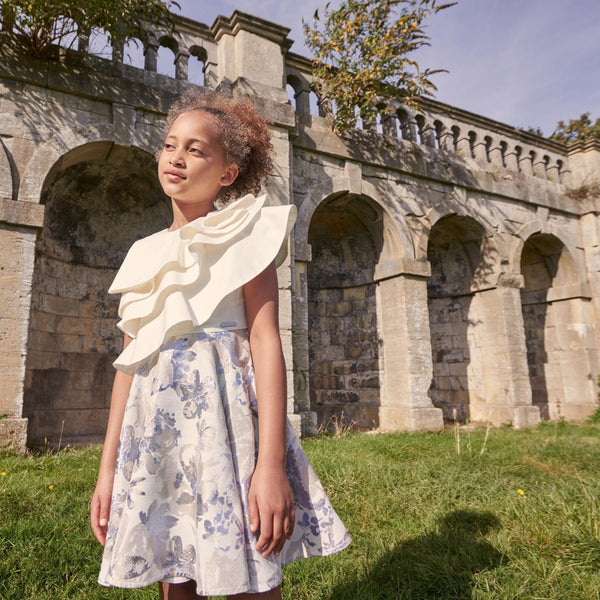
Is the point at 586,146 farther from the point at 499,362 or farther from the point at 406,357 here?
the point at 406,357

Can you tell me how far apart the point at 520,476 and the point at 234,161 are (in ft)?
12.0

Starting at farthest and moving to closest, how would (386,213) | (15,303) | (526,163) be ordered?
(526,163), (386,213), (15,303)

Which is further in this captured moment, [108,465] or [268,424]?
[108,465]

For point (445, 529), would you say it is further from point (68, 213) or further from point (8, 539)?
point (68, 213)

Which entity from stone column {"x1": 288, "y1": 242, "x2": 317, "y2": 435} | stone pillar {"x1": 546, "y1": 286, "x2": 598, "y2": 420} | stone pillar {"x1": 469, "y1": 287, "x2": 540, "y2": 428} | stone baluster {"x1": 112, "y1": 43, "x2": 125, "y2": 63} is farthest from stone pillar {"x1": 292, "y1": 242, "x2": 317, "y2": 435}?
stone pillar {"x1": 546, "y1": 286, "x2": 598, "y2": 420}

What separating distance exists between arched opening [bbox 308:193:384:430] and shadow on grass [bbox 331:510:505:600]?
4.73 m

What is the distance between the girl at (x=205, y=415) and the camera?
973mm

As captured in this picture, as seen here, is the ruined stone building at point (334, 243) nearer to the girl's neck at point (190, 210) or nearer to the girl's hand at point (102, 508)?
the girl's hand at point (102, 508)

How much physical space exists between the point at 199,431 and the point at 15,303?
14.0ft

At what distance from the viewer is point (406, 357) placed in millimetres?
6730

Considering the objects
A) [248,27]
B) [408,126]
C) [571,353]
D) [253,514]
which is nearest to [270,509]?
[253,514]

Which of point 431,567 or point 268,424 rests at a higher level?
point 268,424

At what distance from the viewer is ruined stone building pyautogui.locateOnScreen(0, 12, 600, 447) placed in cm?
500

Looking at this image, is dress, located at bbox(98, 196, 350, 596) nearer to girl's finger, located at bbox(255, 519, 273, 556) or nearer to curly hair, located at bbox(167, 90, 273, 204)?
girl's finger, located at bbox(255, 519, 273, 556)
